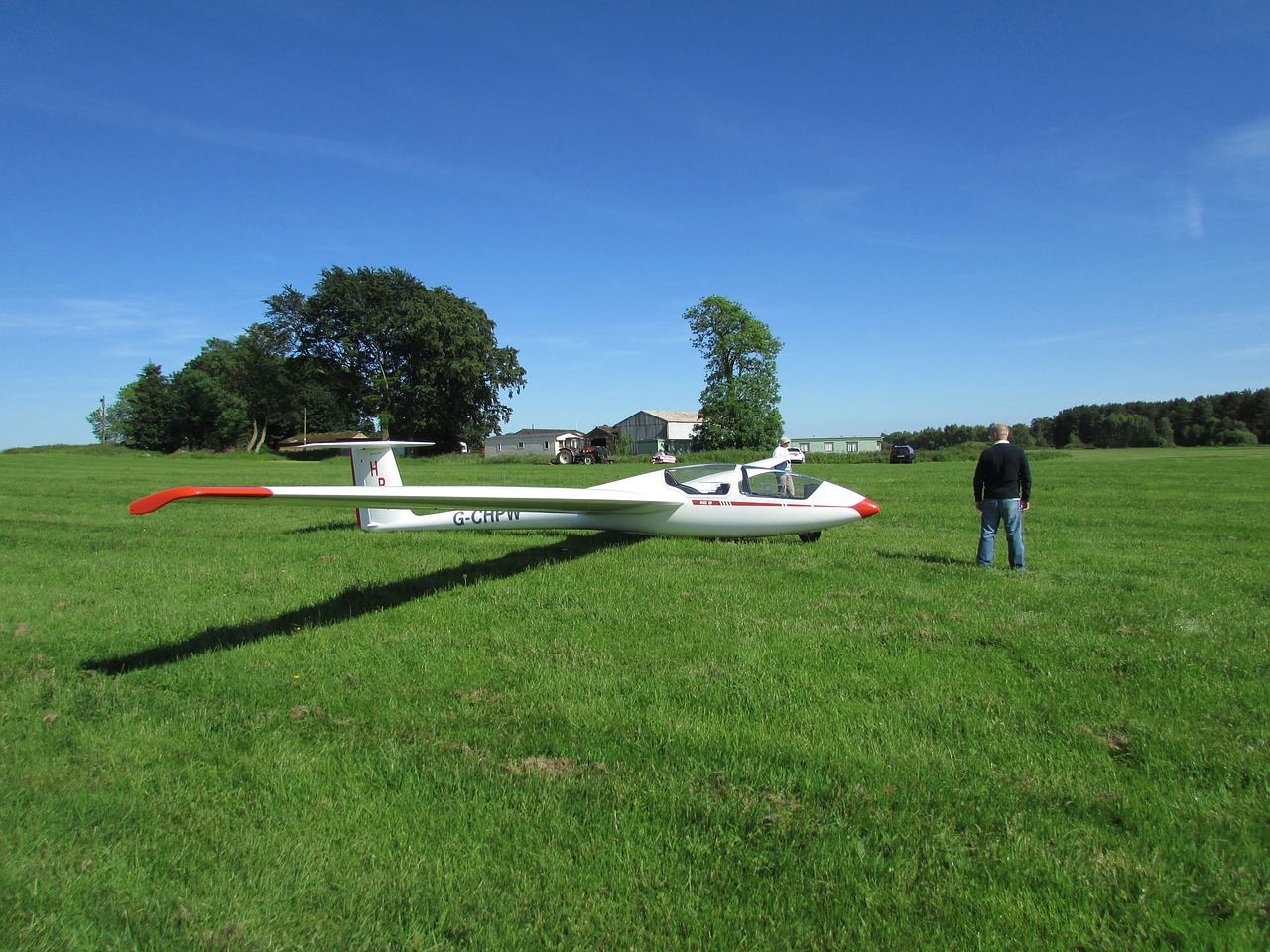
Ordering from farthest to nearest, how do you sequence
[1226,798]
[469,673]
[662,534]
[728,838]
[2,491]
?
[2,491]
[662,534]
[469,673]
[1226,798]
[728,838]

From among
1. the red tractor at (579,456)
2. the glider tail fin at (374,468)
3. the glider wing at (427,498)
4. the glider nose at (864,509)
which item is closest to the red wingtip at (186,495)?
the glider wing at (427,498)

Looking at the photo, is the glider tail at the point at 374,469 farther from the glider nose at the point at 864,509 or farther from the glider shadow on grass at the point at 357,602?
the glider nose at the point at 864,509

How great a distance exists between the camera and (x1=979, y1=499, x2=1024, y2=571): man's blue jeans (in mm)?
9070

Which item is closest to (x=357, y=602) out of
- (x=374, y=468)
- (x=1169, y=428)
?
(x=374, y=468)

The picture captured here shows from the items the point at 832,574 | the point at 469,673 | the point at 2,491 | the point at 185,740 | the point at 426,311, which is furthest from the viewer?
the point at 426,311

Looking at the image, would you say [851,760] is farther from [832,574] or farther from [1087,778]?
[832,574]

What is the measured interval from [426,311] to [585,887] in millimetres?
75121

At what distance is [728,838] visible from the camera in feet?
10.5

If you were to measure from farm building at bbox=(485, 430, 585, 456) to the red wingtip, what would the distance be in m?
88.5

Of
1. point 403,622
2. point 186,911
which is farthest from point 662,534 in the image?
point 186,911

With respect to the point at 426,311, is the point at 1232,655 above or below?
below

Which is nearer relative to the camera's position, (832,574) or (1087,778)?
(1087,778)

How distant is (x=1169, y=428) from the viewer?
4237 inches

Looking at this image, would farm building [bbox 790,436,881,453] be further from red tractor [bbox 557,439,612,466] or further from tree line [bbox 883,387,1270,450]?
red tractor [bbox 557,439,612,466]
